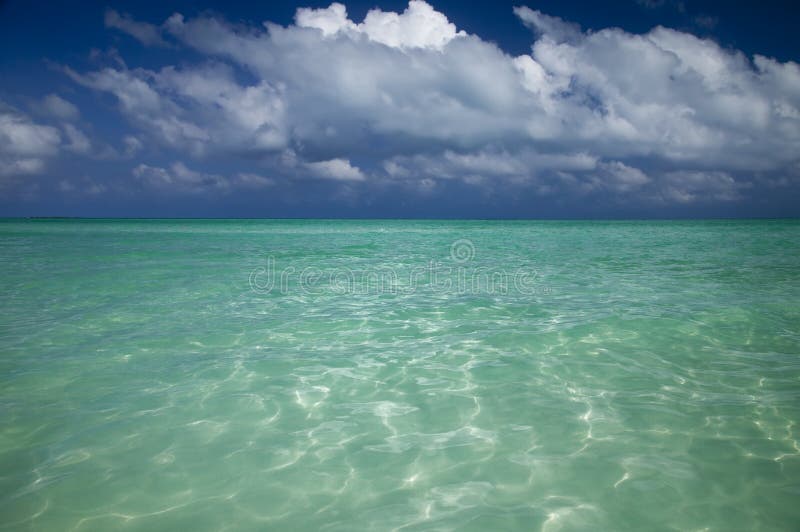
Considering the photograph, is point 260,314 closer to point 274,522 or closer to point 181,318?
point 181,318

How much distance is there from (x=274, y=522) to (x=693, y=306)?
34.9ft

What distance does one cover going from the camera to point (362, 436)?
4562mm

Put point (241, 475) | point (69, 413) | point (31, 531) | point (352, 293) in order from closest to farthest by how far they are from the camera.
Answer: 1. point (31, 531)
2. point (241, 475)
3. point (69, 413)
4. point (352, 293)

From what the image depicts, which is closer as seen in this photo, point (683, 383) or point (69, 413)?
point (69, 413)

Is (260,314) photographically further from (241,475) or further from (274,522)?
(274,522)

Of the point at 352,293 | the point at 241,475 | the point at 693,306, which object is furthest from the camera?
the point at 352,293

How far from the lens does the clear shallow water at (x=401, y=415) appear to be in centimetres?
348

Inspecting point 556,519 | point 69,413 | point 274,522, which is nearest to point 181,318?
point 69,413

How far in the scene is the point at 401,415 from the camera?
4996 mm

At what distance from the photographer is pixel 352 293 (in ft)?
40.1

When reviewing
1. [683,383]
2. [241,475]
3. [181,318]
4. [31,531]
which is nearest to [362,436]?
[241,475]

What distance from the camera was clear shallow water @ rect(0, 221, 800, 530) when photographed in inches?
137

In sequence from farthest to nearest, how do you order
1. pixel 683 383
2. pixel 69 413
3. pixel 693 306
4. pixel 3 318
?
pixel 693 306 < pixel 3 318 < pixel 683 383 < pixel 69 413

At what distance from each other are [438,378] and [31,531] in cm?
442
